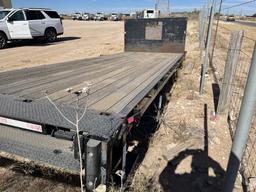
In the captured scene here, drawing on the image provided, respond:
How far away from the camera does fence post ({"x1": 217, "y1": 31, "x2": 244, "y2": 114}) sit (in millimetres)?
4133

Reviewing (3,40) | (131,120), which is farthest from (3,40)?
(131,120)

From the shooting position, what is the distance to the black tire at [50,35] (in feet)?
47.1

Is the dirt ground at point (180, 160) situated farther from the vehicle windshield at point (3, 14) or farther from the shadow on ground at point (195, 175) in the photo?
the vehicle windshield at point (3, 14)

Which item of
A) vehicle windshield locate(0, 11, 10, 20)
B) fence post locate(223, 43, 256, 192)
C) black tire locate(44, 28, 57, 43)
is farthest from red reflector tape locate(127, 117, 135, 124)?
black tire locate(44, 28, 57, 43)

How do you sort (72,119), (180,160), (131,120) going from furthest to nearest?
(180,160) → (131,120) → (72,119)

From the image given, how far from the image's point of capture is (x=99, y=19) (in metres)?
51.5

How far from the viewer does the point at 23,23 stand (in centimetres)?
1245

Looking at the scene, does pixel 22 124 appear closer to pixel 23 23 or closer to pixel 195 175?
pixel 195 175

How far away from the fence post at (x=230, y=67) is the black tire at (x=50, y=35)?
12.4 meters

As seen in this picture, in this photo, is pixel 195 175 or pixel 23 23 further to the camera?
pixel 23 23

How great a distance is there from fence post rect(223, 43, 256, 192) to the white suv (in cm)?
1298

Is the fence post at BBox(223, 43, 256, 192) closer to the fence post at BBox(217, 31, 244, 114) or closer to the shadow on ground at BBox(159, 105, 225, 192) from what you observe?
the shadow on ground at BBox(159, 105, 225, 192)

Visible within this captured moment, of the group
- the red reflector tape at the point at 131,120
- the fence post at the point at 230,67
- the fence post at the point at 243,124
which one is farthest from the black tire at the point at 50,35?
the fence post at the point at 243,124

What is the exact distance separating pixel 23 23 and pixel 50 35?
240 centimetres
